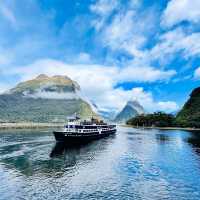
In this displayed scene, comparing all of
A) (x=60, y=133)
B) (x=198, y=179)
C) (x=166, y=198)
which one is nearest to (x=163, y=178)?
(x=198, y=179)

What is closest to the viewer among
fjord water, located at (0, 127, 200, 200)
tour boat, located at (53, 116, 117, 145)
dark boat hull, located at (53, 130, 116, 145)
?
fjord water, located at (0, 127, 200, 200)

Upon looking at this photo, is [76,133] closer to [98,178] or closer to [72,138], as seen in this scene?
[72,138]

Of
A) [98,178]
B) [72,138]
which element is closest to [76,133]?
[72,138]

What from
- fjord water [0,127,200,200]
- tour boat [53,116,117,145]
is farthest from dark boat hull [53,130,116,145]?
fjord water [0,127,200,200]

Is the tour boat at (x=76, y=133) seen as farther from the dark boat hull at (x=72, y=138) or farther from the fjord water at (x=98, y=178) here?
the fjord water at (x=98, y=178)

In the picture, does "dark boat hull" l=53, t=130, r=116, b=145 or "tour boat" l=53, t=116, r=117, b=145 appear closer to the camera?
"dark boat hull" l=53, t=130, r=116, b=145

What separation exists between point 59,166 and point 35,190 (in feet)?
68.2

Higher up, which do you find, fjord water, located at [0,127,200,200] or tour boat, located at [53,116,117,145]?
tour boat, located at [53,116,117,145]

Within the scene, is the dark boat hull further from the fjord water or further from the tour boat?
the fjord water

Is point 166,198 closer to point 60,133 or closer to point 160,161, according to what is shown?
point 160,161

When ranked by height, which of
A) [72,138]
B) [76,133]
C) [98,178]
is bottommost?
[98,178]

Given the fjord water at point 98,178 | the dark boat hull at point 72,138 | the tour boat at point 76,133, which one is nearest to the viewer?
the fjord water at point 98,178

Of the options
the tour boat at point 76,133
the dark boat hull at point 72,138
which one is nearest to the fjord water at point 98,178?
the dark boat hull at point 72,138

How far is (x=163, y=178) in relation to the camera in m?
50.4
